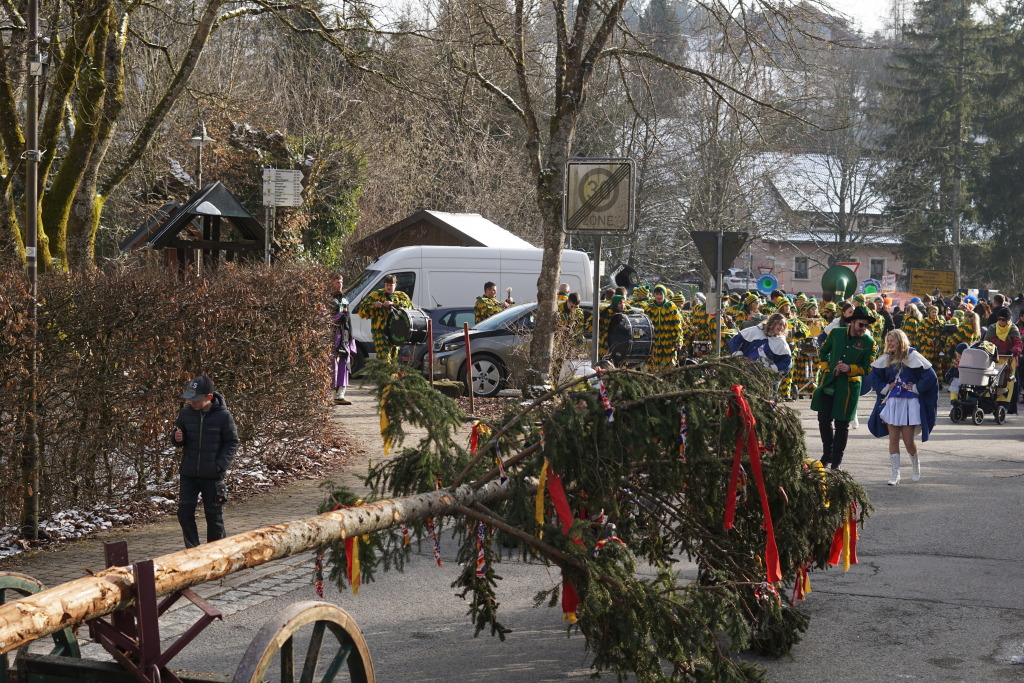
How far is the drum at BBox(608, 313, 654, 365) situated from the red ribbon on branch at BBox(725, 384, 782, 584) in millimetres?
12669

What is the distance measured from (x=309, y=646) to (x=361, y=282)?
18966 millimetres

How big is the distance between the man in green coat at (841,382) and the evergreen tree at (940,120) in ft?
152

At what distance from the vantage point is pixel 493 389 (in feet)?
60.9

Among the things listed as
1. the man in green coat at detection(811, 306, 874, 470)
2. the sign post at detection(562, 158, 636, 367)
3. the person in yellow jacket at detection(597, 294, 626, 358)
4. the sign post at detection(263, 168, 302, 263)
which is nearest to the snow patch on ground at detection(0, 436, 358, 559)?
the sign post at detection(562, 158, 636, 367)

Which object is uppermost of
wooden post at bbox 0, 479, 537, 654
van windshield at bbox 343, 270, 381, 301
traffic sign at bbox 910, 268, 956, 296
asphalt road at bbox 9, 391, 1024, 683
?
traffic sign at bbox 910, 268, 956, 296

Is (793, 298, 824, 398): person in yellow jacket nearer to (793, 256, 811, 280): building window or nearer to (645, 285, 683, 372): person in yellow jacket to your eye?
(645, 285, 683, 372): person in yellow jacket

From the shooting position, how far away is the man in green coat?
11609 millimetres

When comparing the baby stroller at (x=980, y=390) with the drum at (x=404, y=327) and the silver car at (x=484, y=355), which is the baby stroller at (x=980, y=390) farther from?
the drum at (x=404, y=327)

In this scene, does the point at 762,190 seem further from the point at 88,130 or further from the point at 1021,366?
the point at 88,130

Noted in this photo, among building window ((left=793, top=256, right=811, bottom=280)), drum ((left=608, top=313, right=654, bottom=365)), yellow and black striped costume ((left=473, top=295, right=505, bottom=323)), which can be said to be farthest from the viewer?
building window ((left=793, top=256, right=811, bottom=280))

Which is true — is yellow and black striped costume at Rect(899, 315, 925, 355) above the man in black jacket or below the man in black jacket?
above

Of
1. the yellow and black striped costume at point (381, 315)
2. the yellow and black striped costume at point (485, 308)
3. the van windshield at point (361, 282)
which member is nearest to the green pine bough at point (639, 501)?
the yellow and black striped costume at point (381, 315)

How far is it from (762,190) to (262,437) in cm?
3529

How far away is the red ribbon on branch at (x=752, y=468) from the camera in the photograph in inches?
197
